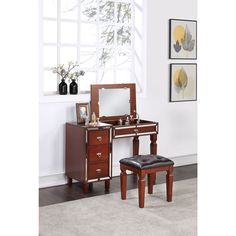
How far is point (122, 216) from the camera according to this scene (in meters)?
3.95

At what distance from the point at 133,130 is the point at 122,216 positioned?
1.30 metres

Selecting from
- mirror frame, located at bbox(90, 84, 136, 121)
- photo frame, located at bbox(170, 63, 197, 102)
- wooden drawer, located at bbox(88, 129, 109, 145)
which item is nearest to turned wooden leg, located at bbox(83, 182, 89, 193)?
wooden drawer, located at bbox(88, 129, 109, 145)

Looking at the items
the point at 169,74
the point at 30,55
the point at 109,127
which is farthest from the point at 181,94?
the point at 30,55

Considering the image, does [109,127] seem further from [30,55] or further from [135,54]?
[30,55]

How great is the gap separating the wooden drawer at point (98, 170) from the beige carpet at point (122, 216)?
0.86 ft

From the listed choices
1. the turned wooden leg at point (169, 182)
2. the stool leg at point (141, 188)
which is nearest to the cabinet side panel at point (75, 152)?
the stool leg at point (141, 188)

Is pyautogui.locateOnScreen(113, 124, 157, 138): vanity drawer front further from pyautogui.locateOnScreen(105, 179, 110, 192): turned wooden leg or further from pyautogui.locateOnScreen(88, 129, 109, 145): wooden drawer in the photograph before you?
pyautogui.locateOnScreen(105, 179, 110, 192): turned wooden leg

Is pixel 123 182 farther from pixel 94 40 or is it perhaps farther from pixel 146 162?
pixel 94 40

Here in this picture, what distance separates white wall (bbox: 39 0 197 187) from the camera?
16.6ft

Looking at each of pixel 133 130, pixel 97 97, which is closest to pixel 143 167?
pixel 133 130

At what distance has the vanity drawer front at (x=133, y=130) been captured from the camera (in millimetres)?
4916

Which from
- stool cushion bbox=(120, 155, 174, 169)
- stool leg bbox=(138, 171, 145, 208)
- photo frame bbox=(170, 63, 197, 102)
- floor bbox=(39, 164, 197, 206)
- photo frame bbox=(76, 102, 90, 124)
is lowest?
floor bbox=(39, 164, 197, 206)

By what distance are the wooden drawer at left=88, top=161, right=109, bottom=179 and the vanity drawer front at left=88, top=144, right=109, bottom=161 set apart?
0.20 feet
